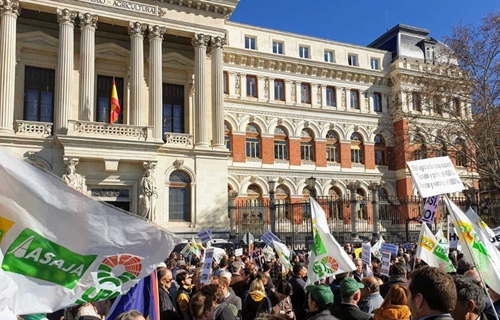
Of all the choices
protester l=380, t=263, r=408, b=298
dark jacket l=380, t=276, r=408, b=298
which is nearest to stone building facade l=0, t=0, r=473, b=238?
protester l=380, t=263, r=408, b=298

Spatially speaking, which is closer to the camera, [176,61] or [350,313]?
[350,313]

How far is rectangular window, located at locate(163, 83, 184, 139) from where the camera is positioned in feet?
97.7

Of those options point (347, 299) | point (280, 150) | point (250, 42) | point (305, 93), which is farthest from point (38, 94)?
point (347, 299)

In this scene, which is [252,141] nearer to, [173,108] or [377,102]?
[173,108]

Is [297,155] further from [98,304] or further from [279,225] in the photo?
[98,304]

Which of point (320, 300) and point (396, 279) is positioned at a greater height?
point (320, 300)

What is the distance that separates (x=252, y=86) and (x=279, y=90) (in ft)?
7.46

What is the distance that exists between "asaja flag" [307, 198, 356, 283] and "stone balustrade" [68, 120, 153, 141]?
18.8 meters

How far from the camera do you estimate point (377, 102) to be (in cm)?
4081

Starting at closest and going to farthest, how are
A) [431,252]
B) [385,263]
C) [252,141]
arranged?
[431,252] → [385,263] → [252,141]

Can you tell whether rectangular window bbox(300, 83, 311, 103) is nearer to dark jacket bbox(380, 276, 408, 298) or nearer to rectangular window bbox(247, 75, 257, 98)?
rectangular window bbox(247, 75, 257, 98)

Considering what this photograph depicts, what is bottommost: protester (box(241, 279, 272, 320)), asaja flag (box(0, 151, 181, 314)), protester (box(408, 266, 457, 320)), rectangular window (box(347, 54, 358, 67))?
protester (box(241, 279, 272, 320))

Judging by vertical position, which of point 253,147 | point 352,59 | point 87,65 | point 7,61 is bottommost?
point 253,147

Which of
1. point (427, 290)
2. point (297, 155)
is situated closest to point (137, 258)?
point (427, 290)
